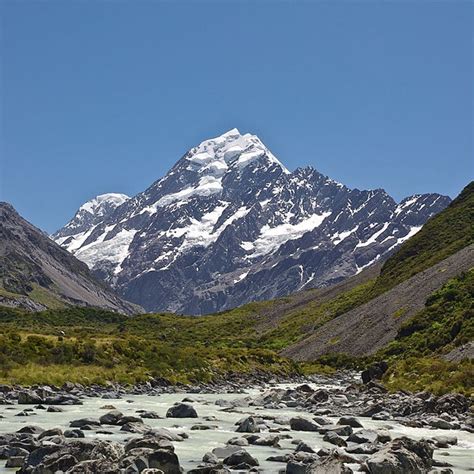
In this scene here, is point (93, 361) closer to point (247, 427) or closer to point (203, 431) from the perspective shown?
point (203, 431)

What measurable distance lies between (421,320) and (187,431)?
70280 mm

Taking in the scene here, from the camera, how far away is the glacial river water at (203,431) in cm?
2652

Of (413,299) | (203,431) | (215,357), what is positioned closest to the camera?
(203,431)

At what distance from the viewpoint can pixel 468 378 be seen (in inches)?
2005

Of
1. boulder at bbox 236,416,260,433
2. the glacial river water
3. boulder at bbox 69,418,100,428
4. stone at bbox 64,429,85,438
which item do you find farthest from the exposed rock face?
stone at bbox 64,429,85,438

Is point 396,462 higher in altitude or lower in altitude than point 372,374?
lower

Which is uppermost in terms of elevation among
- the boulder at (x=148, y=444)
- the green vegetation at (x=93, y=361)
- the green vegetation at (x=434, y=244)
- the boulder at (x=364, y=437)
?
the green vegetation at (x=434, y=244)

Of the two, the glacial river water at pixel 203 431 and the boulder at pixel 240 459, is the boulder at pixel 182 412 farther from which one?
the boulder at pixel 240 459

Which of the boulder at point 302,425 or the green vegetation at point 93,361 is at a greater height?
the green vegetation at point 93,361

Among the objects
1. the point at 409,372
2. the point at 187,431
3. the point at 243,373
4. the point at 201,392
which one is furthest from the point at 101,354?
the point at 187,431

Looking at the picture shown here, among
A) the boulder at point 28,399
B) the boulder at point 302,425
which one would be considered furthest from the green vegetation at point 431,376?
the boulder at point 28,399

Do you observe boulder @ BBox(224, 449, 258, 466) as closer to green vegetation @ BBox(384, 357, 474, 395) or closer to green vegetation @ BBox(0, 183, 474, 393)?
green vegetation @ BBox(384, 357, 474, 395)

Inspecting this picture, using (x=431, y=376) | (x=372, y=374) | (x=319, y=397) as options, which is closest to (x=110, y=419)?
(x=319, y=397)

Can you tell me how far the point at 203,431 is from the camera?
112 feet
